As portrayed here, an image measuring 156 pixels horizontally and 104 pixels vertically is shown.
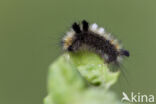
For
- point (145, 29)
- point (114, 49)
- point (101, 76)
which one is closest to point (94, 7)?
point (145, 29)

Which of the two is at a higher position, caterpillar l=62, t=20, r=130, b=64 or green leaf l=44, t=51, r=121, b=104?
caterpillar l=62, t=20, r=130, b=64

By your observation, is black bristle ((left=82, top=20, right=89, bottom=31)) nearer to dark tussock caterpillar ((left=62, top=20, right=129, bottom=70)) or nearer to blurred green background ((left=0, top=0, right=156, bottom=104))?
dark tussock caterpillar ((left=62, top=20, right=129, bottom=70))

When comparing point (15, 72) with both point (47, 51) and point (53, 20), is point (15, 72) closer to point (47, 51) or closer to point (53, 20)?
point (47, 51)

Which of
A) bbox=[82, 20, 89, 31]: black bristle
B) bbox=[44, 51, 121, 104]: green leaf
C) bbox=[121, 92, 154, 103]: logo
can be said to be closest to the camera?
bbox=[44, 51, 121, 104]: green leaf

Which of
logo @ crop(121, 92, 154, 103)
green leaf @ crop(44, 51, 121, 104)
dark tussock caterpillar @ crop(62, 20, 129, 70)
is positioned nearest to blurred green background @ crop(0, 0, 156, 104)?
logo @ crop(121, 92, 154, 103)

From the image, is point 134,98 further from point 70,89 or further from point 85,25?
point 70,89

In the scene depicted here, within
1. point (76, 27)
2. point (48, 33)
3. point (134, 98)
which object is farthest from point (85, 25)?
point (48, 33)
